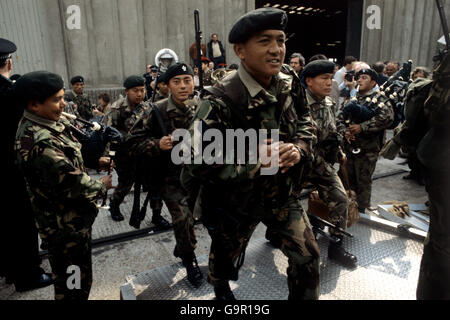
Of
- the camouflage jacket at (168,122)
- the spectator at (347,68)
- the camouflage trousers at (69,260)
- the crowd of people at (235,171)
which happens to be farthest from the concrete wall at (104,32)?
the camouflage trousers at (69,260)

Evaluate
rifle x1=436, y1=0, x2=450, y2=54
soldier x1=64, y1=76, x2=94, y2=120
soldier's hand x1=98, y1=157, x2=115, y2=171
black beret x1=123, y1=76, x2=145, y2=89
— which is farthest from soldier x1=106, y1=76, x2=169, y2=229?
rifle x1=436, y1=0, x2=450, y2=54

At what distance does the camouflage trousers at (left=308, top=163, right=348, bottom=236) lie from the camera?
3.31 m

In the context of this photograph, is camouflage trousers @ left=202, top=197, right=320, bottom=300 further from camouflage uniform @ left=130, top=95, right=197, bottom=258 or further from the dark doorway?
the dark doorway

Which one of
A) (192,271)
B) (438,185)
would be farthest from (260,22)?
(192,271)

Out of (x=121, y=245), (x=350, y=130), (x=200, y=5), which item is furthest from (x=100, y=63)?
(x=350, y=130)

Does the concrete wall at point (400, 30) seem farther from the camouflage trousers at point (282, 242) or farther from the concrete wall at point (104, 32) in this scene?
the camouflage trousers at point (282, 242)

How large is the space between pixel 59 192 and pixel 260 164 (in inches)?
52.6

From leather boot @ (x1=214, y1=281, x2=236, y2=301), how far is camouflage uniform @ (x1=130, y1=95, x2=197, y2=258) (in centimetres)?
60

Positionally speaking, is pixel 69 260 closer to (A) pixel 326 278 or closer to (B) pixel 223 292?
(B) pixel 223 292

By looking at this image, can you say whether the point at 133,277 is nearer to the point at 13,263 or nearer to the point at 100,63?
the point at 13,263

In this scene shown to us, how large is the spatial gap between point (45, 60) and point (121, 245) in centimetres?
682

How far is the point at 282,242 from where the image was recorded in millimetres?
2252

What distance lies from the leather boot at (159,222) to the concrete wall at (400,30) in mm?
12500

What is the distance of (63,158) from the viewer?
2146 millimetres
